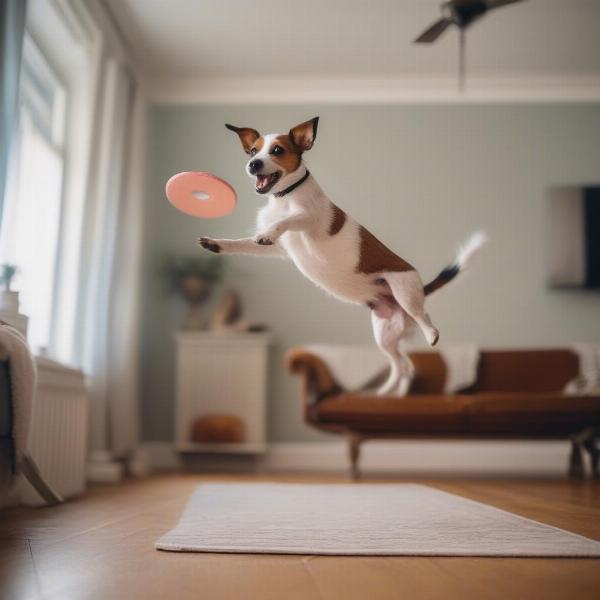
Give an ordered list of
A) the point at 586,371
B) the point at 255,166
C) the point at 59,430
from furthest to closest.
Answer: the point at 586,371 → the point at 59,430 → the point at 255,166

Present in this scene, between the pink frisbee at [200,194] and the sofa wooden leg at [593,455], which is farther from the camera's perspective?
the sofa wooden leg at [593,455]

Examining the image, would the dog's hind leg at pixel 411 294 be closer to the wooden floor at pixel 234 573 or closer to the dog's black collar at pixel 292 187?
the dog's black collar at pixel 292 187

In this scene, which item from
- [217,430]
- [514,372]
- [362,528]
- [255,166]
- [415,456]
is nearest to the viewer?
[255,166]

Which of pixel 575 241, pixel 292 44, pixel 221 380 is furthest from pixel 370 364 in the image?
pixel 292 44

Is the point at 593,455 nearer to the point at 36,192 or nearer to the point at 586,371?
the point at 586,371

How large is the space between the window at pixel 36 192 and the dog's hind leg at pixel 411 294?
2.69 m

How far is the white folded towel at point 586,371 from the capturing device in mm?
4461

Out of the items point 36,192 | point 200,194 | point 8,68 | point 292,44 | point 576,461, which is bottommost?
point 576,461

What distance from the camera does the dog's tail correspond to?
2.77 feet

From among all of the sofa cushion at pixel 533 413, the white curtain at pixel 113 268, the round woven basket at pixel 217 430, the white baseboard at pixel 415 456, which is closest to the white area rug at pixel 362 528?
the sofa cushion at pixel 533 413

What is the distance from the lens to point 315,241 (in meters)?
0.79

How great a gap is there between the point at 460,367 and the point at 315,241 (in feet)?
13.3

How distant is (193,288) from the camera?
516 cm

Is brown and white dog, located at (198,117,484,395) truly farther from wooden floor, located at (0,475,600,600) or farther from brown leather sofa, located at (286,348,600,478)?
brown leather sofa, located at (286,348,600,478)
